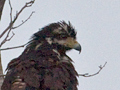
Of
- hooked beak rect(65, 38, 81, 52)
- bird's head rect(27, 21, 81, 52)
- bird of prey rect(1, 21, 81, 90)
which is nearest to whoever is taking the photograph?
bird of prey rect(1, 21, 81, 90)

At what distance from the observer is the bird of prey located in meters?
9.39

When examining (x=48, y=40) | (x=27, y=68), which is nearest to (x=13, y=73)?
(x=27, y=68)

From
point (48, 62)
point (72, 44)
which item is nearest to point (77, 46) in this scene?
point (72, 44)

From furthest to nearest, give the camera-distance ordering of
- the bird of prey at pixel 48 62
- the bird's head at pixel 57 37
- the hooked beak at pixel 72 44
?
the hooked beak at pixel 72 44 → the bird's head at pixel 57 37 → the bird of prey at pixel 48 62

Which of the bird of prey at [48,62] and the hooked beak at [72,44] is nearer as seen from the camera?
the bird of prey at [48,62]

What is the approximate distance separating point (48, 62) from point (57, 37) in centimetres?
95

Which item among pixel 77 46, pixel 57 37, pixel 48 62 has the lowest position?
pixel 48 62

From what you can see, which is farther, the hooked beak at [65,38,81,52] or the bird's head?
the hooked beak at [65,38,81,52]

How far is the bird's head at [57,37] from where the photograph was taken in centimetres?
1051

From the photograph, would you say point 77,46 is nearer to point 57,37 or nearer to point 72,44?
point 72,44

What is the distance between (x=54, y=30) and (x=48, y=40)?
235mm

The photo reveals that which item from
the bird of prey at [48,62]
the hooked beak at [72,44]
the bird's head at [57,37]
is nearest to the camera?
the bird of prey at [48,62]

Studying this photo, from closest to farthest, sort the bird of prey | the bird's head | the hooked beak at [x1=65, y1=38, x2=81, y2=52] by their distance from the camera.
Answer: the bird of prey, the bird's head, the hooked beak at [x1=65, y1=38, x2=81, y2=52]

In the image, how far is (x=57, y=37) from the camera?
1056cm
